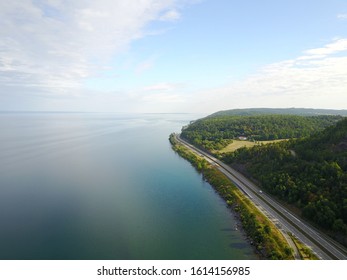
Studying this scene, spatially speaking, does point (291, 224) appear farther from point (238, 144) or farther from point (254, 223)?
point (238, 144)

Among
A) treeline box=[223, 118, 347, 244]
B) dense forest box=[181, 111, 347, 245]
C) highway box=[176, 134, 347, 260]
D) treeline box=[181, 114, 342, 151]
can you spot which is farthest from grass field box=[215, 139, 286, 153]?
highway box=[176, 134, 347, 260]

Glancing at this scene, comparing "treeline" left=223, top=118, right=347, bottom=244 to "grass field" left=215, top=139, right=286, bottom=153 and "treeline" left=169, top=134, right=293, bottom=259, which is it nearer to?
"treeline" left=169, top=134, right=293, bottom=259

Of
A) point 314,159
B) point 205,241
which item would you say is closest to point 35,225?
point 205,241

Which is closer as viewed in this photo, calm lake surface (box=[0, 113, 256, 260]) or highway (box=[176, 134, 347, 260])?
highway (box=[176, 134, 347, 260])

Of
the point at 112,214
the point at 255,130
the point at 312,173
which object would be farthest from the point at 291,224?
the point at 255,130

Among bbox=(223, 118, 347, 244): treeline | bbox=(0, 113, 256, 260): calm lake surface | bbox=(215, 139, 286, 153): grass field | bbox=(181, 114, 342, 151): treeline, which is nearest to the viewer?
bbox=(0, 113, 256, 260): calm lake surface
